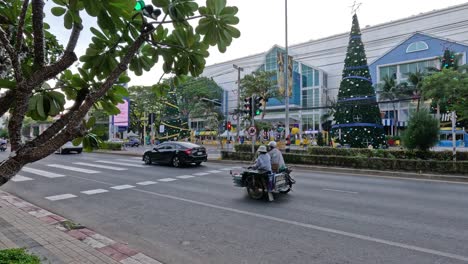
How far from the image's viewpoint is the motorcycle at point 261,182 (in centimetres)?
817

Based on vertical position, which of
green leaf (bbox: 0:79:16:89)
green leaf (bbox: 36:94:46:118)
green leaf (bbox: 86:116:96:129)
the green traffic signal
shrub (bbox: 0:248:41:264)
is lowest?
shrub (bbox: 0:248:41:264)

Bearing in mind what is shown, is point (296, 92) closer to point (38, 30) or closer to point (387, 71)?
point (387, 71)

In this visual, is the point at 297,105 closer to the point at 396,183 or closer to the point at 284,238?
the point at 396,183

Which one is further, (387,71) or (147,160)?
(387,71)

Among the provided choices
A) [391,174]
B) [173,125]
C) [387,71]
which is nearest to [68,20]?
[391,174]

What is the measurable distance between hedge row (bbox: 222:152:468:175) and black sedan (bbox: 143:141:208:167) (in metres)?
4.93

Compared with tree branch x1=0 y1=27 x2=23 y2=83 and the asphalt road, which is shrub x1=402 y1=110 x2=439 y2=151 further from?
tree branch x1=0 y1=27 x2=23 y2=83

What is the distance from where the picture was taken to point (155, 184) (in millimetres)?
11062

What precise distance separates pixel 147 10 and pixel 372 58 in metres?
57.9

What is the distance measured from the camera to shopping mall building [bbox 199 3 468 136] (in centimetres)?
4419

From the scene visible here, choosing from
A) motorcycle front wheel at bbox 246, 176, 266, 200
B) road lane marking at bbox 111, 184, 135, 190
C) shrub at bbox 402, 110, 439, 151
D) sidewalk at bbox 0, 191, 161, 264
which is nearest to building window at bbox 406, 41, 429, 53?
shrub at bbox 402, 110, 439, 151

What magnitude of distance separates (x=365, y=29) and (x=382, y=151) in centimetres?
4717

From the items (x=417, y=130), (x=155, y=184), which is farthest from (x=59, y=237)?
(x=417, y=130)

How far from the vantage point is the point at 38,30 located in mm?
1947
